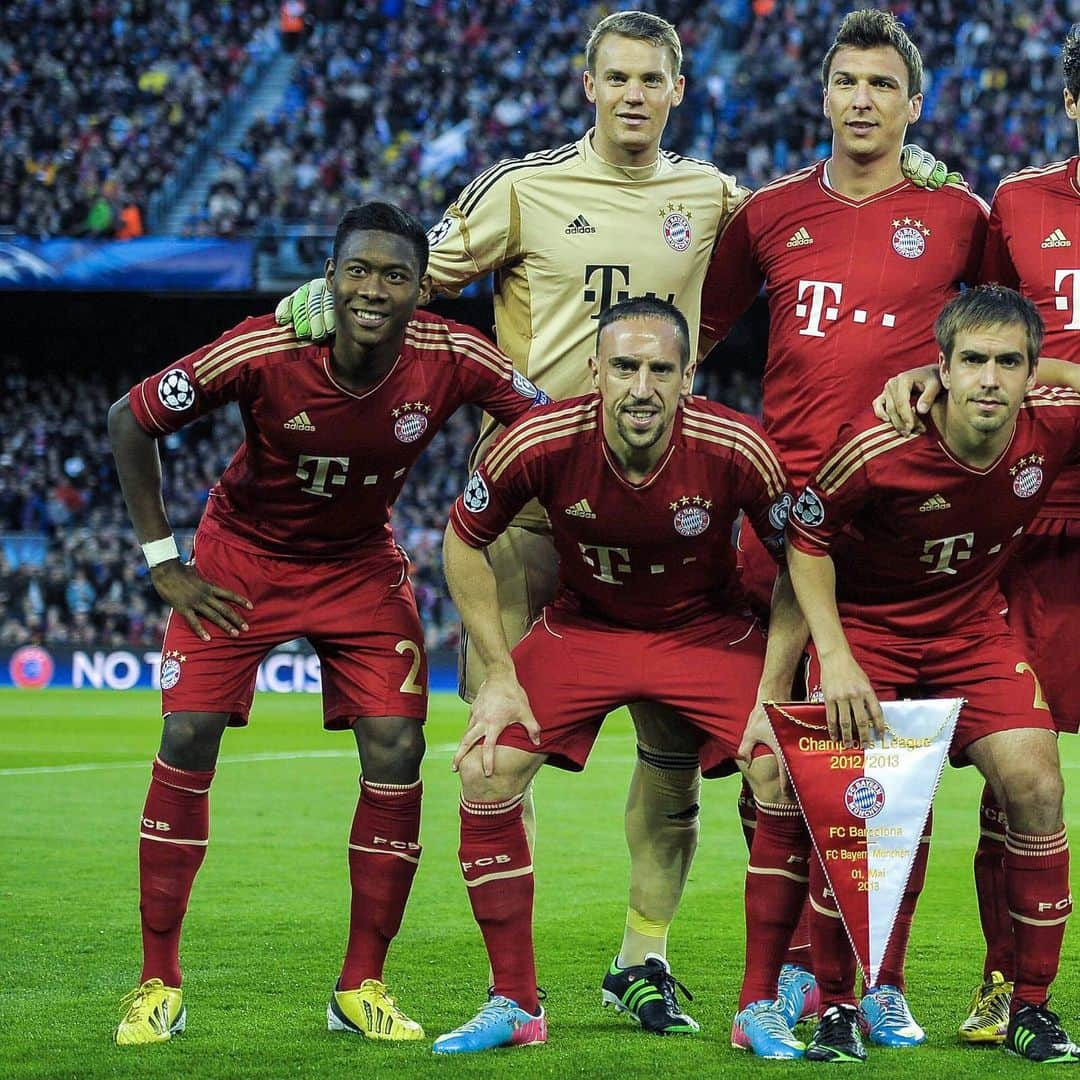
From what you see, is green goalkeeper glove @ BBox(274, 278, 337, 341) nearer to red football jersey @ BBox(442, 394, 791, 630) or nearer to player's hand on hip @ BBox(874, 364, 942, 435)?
red football jersey @ BBox(442, 394, 791, 630)

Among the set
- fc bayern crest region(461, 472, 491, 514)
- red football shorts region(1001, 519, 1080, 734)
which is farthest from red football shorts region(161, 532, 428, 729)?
red football shorts region(1001, 519, 1080, 734)

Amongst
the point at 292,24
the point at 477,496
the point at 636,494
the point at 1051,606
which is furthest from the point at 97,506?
the point at 1051,606

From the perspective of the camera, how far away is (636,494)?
15.5ft

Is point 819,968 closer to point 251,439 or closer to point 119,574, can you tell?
point 251,439

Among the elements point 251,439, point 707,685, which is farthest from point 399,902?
point 251,439

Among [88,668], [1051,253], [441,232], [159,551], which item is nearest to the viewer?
[1051,253]

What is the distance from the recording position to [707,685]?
4805mm

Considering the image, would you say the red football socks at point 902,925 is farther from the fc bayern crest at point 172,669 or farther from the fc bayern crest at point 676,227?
the fc bayern crest at point 172,669

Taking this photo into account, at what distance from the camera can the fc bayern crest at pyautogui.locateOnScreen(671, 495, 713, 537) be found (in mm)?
4734

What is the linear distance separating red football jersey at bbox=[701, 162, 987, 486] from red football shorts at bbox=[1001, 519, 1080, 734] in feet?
2.09

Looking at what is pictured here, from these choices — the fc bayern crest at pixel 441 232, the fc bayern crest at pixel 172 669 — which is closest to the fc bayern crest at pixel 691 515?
the fc bayern crest at pixel 441 232

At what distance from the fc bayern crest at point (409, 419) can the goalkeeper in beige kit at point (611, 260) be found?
1.54 ft

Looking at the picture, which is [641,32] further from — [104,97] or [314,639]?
[104,97]

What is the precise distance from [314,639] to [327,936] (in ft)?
5.83
